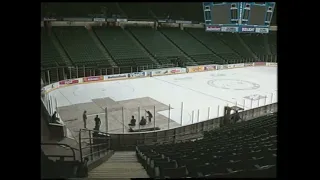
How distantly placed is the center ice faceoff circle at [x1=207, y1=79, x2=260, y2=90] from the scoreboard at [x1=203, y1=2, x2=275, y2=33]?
6.30 meters

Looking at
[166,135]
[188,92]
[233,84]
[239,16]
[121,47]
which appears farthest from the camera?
[121,47]

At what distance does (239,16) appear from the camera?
97.0 feet

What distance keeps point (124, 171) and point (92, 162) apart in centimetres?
138

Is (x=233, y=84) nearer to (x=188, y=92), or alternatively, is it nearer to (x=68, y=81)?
(x=188, y=92)

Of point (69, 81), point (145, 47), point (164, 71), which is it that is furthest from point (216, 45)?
point (69, 81)

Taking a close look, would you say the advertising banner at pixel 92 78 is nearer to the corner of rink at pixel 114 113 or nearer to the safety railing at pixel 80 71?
the safety railing at pixel 80 71

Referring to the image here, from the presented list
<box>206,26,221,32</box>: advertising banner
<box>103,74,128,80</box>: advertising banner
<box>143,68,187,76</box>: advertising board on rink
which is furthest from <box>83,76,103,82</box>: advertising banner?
<box>206,26,221,32</box>: advertising banner

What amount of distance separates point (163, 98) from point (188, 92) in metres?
2.98

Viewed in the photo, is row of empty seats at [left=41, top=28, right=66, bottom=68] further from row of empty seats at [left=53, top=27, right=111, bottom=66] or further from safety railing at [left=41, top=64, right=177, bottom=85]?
row of empty seats at [left=53, top=27, right=111, bottom=66]

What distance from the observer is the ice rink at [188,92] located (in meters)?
17.4

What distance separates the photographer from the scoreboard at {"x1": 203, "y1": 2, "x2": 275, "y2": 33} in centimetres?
2934
